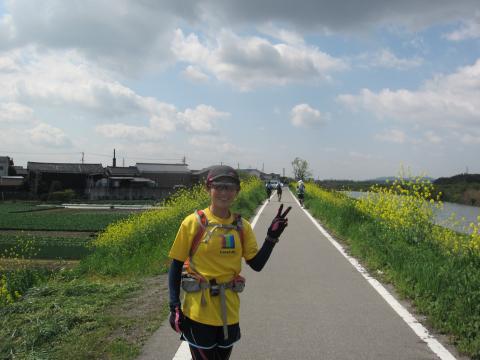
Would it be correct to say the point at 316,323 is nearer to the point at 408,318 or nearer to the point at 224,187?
the point at 408,318

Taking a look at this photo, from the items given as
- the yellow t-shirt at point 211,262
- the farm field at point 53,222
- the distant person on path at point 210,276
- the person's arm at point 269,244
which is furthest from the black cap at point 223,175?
the farm field at point 53,222

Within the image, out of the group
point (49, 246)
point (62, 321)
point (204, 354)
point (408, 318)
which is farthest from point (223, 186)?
point (49, 246)

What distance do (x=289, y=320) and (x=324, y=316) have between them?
0.47m

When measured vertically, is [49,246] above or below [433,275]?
below

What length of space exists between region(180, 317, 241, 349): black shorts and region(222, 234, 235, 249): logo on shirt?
1.59ft

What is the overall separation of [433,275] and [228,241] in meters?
4.27

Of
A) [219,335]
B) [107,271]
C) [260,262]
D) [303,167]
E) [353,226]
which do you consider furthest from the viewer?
[303,167]

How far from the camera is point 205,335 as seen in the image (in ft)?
9.36

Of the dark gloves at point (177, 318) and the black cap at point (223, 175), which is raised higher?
the black cap at point (223, 175)

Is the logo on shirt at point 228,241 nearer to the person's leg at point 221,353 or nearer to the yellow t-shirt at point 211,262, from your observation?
the yellow t-shirt at point 211,262

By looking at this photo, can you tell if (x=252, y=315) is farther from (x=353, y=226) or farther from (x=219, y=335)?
(x=353, y=226)

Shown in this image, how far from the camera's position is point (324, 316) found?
571 cm

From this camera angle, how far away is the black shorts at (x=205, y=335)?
286cm

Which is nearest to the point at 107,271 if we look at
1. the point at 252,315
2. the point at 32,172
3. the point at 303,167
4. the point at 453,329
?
the point at 252,315
